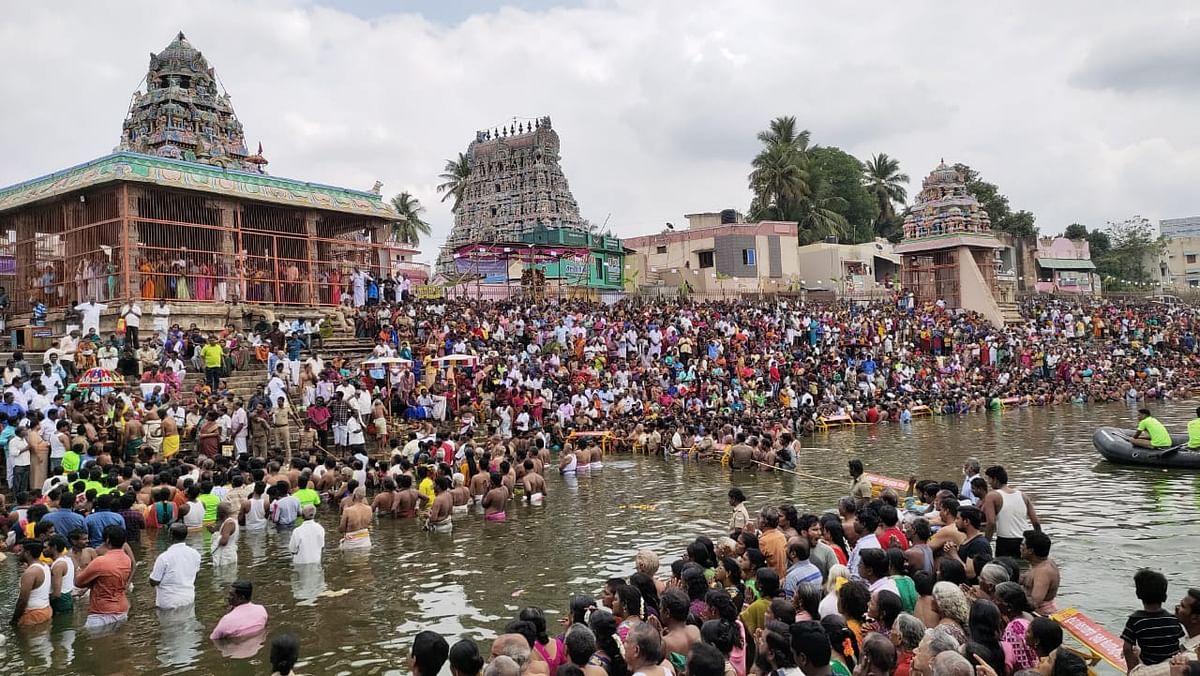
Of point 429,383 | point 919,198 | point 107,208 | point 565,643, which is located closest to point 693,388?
point 429,383

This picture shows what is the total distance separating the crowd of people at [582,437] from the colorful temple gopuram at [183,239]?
1.18 m

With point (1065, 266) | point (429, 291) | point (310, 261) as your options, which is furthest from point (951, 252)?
point (310, 261)

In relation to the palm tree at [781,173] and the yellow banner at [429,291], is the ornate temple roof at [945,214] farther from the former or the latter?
the yellow banner at [429,291]

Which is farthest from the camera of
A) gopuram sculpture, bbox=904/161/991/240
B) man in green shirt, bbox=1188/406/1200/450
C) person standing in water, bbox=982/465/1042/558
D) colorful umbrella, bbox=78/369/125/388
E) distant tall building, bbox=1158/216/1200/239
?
distant tall building, bbox=1158/216/1200/239

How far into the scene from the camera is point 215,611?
9.59 metres

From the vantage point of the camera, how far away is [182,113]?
1435 inches

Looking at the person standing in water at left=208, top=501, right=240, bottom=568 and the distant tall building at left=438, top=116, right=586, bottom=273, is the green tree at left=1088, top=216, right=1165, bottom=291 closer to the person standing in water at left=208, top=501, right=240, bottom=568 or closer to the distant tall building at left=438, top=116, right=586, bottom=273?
the distant tall building at left=438, top=116, right=586, bottom=273

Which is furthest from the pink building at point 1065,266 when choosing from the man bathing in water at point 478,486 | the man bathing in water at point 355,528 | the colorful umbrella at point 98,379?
the colorful umbrella at point 98,379

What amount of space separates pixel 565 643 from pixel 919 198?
47067 millimetres

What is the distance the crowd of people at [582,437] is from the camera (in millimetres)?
6559

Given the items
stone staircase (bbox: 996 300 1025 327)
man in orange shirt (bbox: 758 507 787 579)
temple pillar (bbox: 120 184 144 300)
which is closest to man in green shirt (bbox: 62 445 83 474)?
temple pillar (bbox: 120 184 144 300)

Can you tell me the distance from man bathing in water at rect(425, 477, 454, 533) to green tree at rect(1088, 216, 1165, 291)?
7004cm

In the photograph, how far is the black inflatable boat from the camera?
16.7 meters

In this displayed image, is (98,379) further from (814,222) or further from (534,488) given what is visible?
(814,222)
